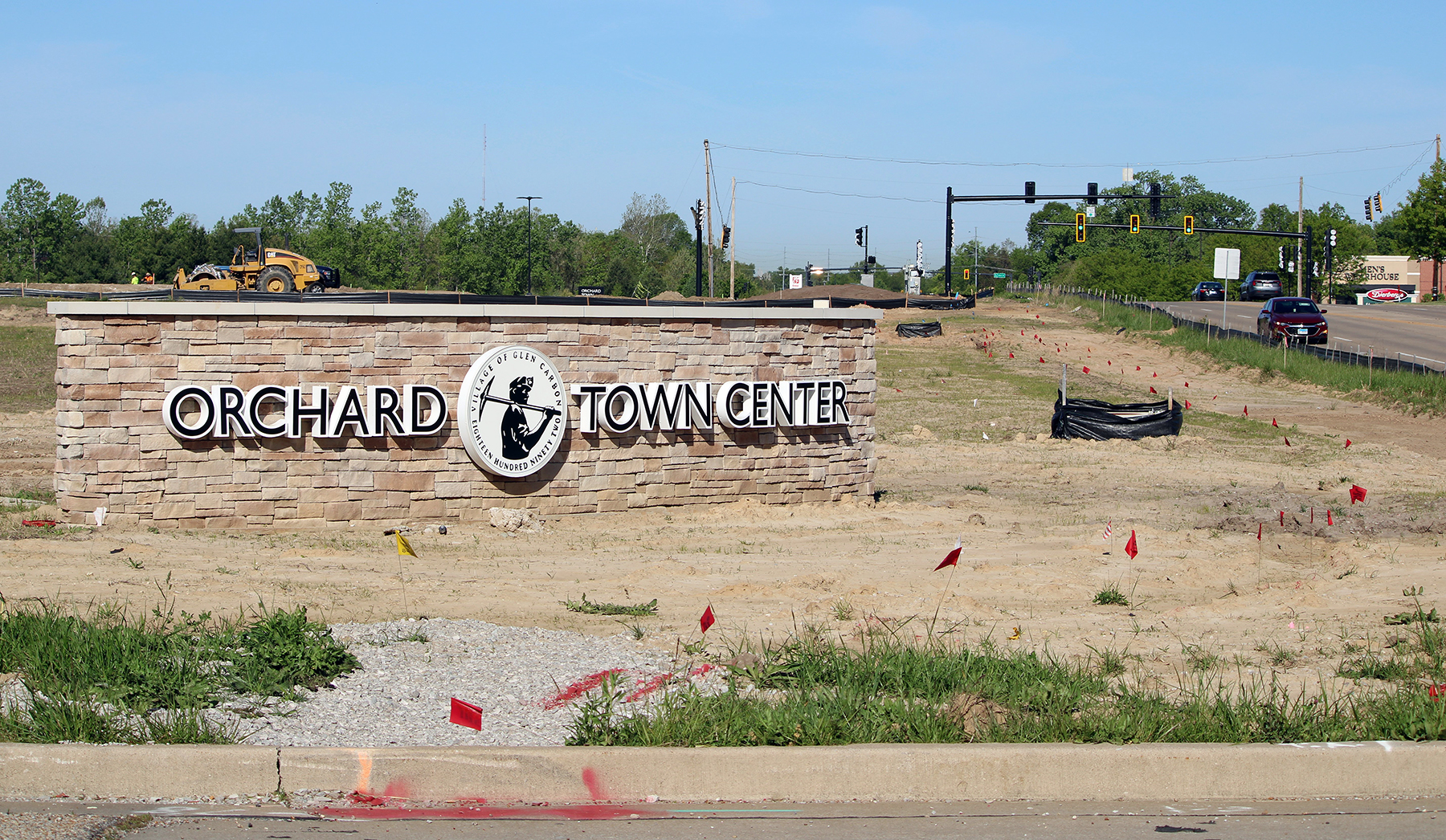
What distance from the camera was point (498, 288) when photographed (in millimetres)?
76938

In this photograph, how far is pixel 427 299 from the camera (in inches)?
1388

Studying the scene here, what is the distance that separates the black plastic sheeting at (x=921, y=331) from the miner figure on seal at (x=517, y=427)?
34.7 metres

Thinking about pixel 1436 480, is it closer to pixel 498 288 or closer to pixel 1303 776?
pixel 1303 776

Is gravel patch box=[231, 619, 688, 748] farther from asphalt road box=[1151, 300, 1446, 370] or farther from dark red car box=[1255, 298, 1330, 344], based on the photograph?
dark red car box=[1255, 298, 1330, 344]

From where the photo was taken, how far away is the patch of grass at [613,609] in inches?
401

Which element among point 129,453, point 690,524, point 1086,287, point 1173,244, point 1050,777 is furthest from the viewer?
point 1173,244

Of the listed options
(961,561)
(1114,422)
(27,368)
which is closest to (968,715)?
(961,561)

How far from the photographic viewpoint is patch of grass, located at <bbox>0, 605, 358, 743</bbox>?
20.7 feet

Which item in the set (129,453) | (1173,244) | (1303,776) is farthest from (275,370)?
(1173,244)

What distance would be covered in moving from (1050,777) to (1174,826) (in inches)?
25.2

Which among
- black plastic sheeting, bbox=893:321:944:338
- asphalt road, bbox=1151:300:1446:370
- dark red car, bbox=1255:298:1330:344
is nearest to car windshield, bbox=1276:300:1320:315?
dark red car, bbox=1255:298:1330:344

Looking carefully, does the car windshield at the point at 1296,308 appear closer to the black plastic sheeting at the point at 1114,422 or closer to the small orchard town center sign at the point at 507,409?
the black plastic sheeting at the point at 1114,422

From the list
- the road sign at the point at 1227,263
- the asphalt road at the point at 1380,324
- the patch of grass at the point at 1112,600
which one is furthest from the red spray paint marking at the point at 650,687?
the road sign at the point at 1227,263

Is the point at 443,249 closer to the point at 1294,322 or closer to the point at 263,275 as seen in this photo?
the point at 263,275
